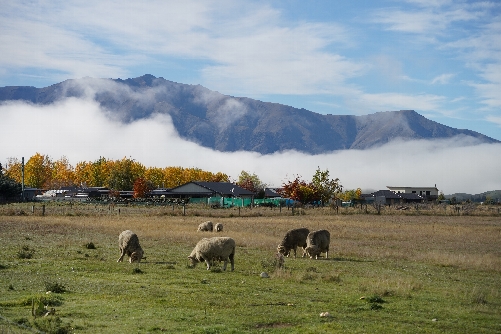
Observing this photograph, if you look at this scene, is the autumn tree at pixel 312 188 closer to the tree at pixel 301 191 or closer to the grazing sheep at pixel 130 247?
the tree at pixel 301 191

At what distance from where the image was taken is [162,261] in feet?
92.2

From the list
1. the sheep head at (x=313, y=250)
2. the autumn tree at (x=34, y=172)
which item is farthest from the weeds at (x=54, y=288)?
the autumn tree at (x=34, y=172)

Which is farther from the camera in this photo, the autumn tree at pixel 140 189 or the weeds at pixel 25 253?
the autumn tree at pixel 140 189

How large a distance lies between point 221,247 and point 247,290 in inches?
218

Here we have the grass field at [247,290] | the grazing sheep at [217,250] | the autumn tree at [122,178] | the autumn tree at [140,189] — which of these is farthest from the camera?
the autumn tree at [122,178]

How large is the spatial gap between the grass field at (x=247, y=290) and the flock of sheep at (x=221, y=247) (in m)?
0.69

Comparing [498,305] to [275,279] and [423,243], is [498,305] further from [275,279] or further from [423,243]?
[423,243]

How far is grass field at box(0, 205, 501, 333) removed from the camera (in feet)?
50.3

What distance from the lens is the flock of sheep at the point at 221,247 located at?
84.2 ft

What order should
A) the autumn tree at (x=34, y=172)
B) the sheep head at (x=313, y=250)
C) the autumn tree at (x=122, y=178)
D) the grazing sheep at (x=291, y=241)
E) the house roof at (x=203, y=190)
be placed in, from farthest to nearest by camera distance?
the autumn tree at (x=34, y=172) → the autumn tree at (x=122, y=178) → the house roof at (x=203, y=190) → the grazing sheep at (x=291, y=241) → the sheep head at (x=313, y=250)

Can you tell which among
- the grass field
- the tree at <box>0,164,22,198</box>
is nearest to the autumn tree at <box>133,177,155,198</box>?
the tree at <box>0,164,22,198</box>

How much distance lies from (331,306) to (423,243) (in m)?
25.0

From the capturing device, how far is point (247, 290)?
20.2 metres

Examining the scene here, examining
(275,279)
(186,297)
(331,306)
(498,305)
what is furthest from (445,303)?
(186,297)
